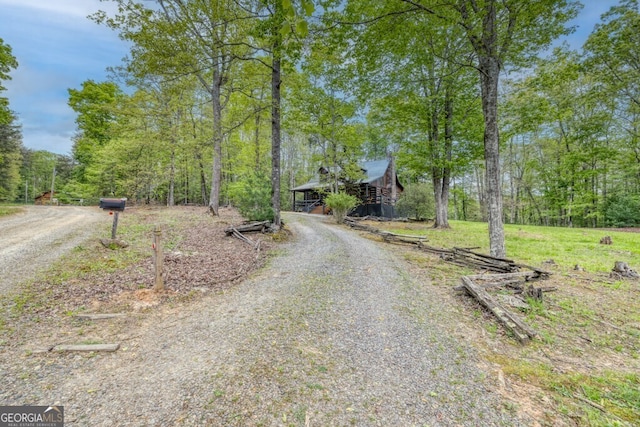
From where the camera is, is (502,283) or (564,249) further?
(564,249)

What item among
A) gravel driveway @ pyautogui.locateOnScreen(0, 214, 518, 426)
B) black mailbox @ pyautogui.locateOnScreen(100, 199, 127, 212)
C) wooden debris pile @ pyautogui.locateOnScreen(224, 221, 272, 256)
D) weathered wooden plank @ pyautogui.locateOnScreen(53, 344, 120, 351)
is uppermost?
black mailbox @ pyautogui.locateOnScreen(100, 199, 127, 212)

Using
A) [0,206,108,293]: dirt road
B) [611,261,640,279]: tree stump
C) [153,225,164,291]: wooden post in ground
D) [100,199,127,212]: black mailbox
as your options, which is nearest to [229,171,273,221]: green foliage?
[100,199,127,212]: black mailbox

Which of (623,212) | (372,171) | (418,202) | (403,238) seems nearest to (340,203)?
(403,238)

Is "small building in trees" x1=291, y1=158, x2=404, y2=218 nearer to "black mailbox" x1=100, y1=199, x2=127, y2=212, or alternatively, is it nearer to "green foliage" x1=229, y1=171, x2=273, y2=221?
"green foliage" x1=229, y1=171, x2=273, y2=221

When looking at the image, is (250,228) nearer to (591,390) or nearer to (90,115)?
(591,390)

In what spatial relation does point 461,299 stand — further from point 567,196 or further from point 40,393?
point 567,196

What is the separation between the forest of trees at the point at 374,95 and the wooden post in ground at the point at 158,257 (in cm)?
412

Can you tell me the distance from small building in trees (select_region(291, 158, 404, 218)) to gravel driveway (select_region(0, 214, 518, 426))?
16.4 m

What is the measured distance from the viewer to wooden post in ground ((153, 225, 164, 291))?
A: 4789 millimetres

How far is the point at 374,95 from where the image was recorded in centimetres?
1312

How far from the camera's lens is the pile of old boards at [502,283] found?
12.2ft

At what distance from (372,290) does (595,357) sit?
313 centimetres

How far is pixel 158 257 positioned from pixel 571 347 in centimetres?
664

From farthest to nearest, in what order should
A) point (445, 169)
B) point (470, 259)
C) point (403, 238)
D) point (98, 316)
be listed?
1. point (445, 169)
2. point (403, 238)
3. point (470, 259)
4. point (98, 316)
